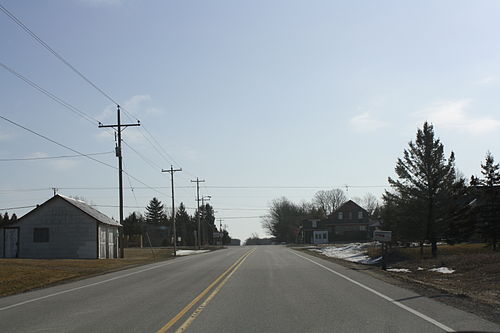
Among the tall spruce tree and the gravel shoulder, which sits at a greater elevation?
the tall spruce tree

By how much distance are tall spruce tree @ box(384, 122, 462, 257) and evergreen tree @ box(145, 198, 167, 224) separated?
4458 inches

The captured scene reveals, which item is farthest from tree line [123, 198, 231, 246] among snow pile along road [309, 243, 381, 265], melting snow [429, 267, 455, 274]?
melting snow [429, 267, 455, 274]

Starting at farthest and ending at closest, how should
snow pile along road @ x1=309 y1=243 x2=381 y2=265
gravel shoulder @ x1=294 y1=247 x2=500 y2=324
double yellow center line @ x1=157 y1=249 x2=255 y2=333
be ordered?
snow pile along road @ x1=309 y1=243 x2=381 y2=265, gravel shoulder @ x1=294 y1=247 x2=500 y2=324, double yellow center line @ x1=157 y1=249 x2=255 y2=333

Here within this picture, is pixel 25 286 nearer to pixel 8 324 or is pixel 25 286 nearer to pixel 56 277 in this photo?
pixel 56 277

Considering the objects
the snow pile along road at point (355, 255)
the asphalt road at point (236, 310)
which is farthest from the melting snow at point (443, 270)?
the snow pile along road at point (355, 255)

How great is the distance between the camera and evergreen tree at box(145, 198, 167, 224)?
149m

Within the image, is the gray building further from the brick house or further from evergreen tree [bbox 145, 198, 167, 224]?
evergreen tree [bbox 145, 198, 167, 224]

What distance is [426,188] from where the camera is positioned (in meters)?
40.3

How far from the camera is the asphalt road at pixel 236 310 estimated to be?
31.7 feet

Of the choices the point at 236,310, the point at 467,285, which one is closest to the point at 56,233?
the point at 467,285

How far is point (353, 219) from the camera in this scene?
105625 mm

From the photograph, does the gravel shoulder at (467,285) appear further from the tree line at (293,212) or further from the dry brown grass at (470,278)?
Answer: the tree line at (293,212)

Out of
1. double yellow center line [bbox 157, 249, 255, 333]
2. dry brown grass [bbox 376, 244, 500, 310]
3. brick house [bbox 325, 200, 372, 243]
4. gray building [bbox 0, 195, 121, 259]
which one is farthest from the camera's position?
brick house [bbox 325, 200, 372, 243]

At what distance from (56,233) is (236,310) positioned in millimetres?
38252
